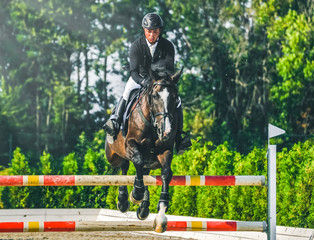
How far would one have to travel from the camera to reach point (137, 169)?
5.93m

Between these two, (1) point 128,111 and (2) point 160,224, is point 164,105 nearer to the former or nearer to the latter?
(1) point 128,111

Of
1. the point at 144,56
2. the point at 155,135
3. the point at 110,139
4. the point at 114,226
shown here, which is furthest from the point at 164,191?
the point at 144,56

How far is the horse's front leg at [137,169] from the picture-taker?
5930mm

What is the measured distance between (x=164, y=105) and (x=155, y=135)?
55 cm

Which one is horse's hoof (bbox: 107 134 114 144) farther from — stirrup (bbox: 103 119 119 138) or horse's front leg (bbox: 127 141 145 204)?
horse's front leg (bbox: 127 141 145 204)

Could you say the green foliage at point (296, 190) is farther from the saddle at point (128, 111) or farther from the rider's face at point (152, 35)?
the rider's face at point (152, 35)

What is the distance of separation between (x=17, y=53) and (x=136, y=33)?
12.1m

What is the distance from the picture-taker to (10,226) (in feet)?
19.4

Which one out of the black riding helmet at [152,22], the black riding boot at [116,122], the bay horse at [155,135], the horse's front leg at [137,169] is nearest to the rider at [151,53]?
the black riding helmet at [152,22]

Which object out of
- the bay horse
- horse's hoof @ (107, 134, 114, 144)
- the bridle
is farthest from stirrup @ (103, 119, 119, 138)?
the bridle

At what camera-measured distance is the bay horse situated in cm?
561

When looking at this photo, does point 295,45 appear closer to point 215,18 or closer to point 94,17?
point 215,18

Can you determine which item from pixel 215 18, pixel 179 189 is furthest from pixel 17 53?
pixel 179 189

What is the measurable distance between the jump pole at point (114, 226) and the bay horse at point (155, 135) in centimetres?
28
